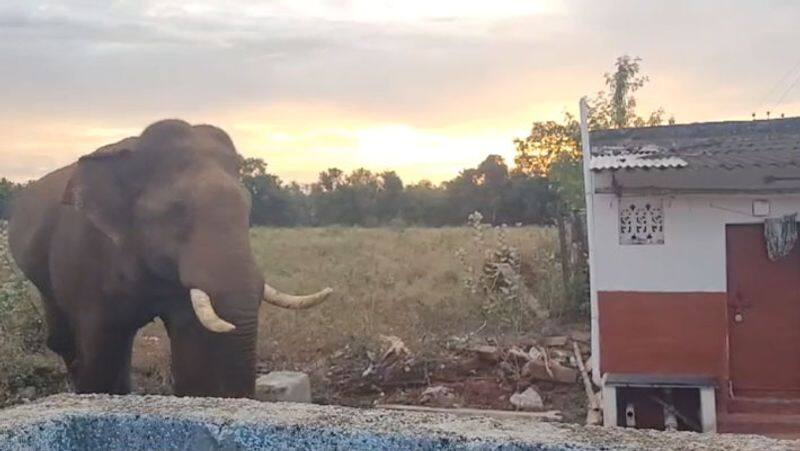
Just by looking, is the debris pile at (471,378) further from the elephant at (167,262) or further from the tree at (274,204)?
the tree at (274,204)

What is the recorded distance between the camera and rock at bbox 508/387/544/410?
31.2 feet

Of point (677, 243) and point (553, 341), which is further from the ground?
point (677, 243)

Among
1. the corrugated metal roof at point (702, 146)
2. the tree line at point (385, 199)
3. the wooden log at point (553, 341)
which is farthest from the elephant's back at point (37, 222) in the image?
the tree line at point (385, 199)

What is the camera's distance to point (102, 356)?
7609 millimetres

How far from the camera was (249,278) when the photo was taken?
6758 millimetres

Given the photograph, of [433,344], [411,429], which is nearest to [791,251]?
[433,344]

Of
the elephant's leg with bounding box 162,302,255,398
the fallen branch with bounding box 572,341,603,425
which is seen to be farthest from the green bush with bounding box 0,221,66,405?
the fallen branch with bounding box 572,341,603,425

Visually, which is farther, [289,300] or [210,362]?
[289,300]

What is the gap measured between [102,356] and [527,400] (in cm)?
412

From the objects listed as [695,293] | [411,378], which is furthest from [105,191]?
[695,293]

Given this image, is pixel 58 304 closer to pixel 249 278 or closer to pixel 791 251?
pixel 249 278

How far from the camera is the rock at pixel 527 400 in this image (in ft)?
31.2

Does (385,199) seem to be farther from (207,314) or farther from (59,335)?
(207,314)

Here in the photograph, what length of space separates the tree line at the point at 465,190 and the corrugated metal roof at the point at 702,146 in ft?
12.6
